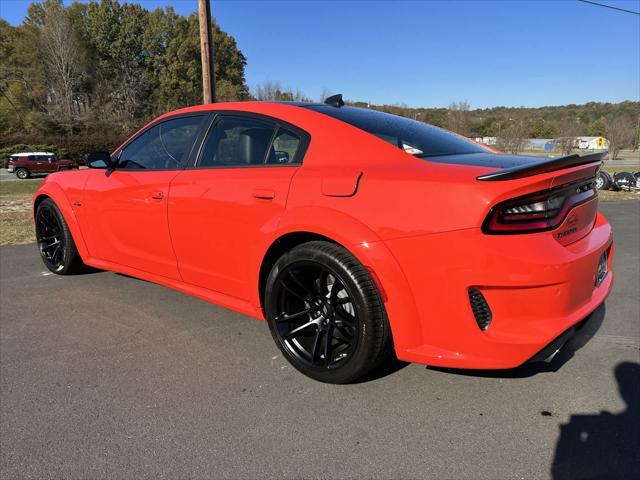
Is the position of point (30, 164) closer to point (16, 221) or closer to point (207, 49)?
point (16, 221)

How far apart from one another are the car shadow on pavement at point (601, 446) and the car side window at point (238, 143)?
6.72 ft

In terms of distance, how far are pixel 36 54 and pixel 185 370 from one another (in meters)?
57.8

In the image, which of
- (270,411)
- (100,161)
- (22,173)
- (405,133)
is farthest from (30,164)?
(270,411)

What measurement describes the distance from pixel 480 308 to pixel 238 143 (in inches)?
70.7

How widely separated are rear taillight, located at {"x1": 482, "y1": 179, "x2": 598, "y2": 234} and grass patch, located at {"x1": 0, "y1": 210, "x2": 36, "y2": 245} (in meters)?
6.65

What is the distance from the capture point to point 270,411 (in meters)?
2.21

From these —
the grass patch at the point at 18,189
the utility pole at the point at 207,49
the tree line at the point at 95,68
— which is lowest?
the grass patch at the point at 18,189

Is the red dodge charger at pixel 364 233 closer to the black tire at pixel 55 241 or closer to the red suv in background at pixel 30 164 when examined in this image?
the black tire at pixel 55 241

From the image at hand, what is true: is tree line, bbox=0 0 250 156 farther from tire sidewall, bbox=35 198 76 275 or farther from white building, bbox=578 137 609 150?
tire sidewall, bbox=35 198 76 275

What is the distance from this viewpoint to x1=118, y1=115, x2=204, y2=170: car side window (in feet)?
10.4

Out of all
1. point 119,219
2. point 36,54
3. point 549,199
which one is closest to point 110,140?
point 36,54

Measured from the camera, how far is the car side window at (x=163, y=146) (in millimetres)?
3160

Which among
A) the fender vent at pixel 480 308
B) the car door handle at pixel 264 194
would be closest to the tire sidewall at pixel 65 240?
the car door handle at pixel 264 194

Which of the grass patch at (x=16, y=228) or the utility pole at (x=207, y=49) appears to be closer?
the grass patch at (x=16, y=228)
